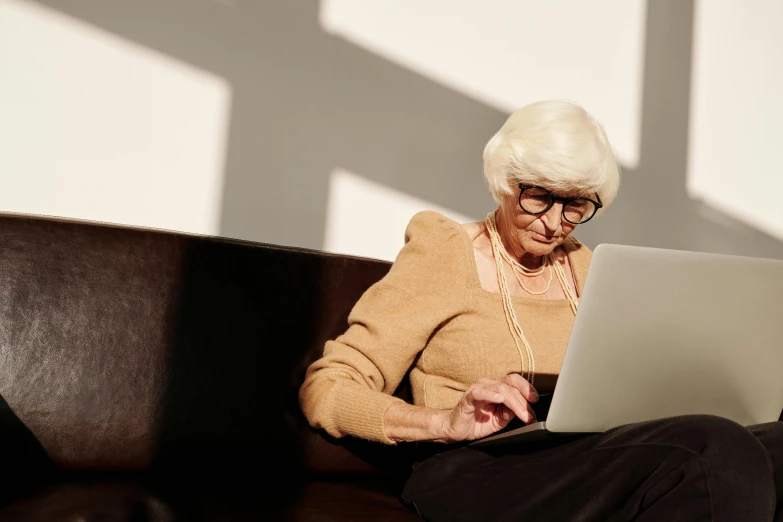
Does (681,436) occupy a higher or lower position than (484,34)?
lower

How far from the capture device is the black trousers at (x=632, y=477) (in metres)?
0.85

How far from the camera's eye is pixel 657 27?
7.45 ft

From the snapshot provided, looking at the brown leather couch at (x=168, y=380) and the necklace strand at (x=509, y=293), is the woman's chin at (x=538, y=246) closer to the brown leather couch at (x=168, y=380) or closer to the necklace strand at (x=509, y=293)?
the necklace strand at (x=509, y=293)

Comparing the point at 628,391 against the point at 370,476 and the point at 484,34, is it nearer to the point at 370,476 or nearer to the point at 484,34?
the point at 370,476

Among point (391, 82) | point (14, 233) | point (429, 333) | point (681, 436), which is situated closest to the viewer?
point (681, 436)

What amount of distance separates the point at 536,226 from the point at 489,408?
47cm

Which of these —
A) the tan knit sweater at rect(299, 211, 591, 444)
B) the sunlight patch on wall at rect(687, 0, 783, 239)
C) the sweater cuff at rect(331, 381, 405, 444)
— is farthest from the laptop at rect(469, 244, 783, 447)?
the sunlight patch on wall at rect(687, 0, 783, 239)

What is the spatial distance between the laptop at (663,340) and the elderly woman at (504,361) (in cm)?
6

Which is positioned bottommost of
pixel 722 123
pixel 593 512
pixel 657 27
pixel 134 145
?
pixel 593 512

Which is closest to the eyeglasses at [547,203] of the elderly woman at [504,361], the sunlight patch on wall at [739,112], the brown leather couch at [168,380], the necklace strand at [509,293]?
the elderly woman at [504,361]

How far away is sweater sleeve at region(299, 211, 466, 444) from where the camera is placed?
1.25m

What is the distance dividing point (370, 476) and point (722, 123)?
5.20ft

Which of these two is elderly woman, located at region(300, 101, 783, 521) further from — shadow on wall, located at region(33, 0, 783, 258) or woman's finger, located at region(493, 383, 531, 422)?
shadow on wall, located at region(33, 0, 783, 258)

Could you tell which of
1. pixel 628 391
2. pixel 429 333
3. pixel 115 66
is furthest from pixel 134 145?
pixel 628 391
